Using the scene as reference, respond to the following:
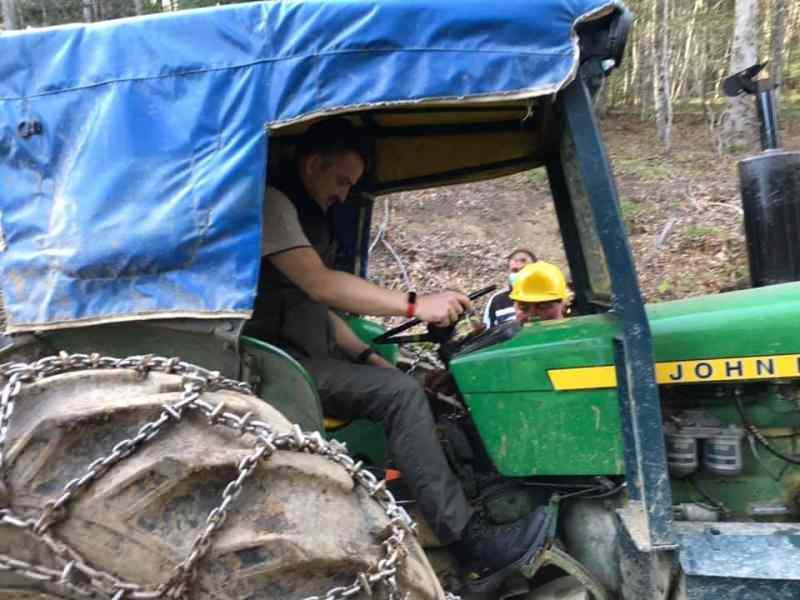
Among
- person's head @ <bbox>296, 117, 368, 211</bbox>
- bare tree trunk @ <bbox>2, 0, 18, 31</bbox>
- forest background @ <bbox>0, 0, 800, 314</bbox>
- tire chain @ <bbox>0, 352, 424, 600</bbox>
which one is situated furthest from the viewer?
bare tree trunk @ <bbox>2, 0, 18, 31</bbox>

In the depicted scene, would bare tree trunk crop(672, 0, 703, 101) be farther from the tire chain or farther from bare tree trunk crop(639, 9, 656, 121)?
the tire chain

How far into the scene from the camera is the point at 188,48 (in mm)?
2105

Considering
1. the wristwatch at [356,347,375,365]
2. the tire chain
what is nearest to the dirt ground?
the wristwatch at [356,347,375,365]

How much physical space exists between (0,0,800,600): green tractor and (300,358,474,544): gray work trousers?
0.50 ft

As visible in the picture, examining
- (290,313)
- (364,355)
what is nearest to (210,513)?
(290,313)

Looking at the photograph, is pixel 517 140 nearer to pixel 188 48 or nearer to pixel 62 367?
pixel 188 48

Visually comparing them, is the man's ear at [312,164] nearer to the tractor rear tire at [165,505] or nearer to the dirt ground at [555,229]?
the tractor rear tire at [165,505]

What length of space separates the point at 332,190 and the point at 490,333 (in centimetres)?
83

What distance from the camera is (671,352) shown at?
8.48 feet

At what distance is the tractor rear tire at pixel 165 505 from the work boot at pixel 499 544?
100 centimetres

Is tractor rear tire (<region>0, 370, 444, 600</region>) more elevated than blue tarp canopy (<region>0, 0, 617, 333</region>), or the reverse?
blue tarp canopy (<region>0, 0, 617, 333</region>)

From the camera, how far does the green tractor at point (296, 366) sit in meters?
1.57

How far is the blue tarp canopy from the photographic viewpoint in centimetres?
205

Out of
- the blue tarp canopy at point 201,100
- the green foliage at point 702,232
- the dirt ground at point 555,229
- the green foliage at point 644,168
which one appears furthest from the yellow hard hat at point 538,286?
the green foliage at point 644,168
